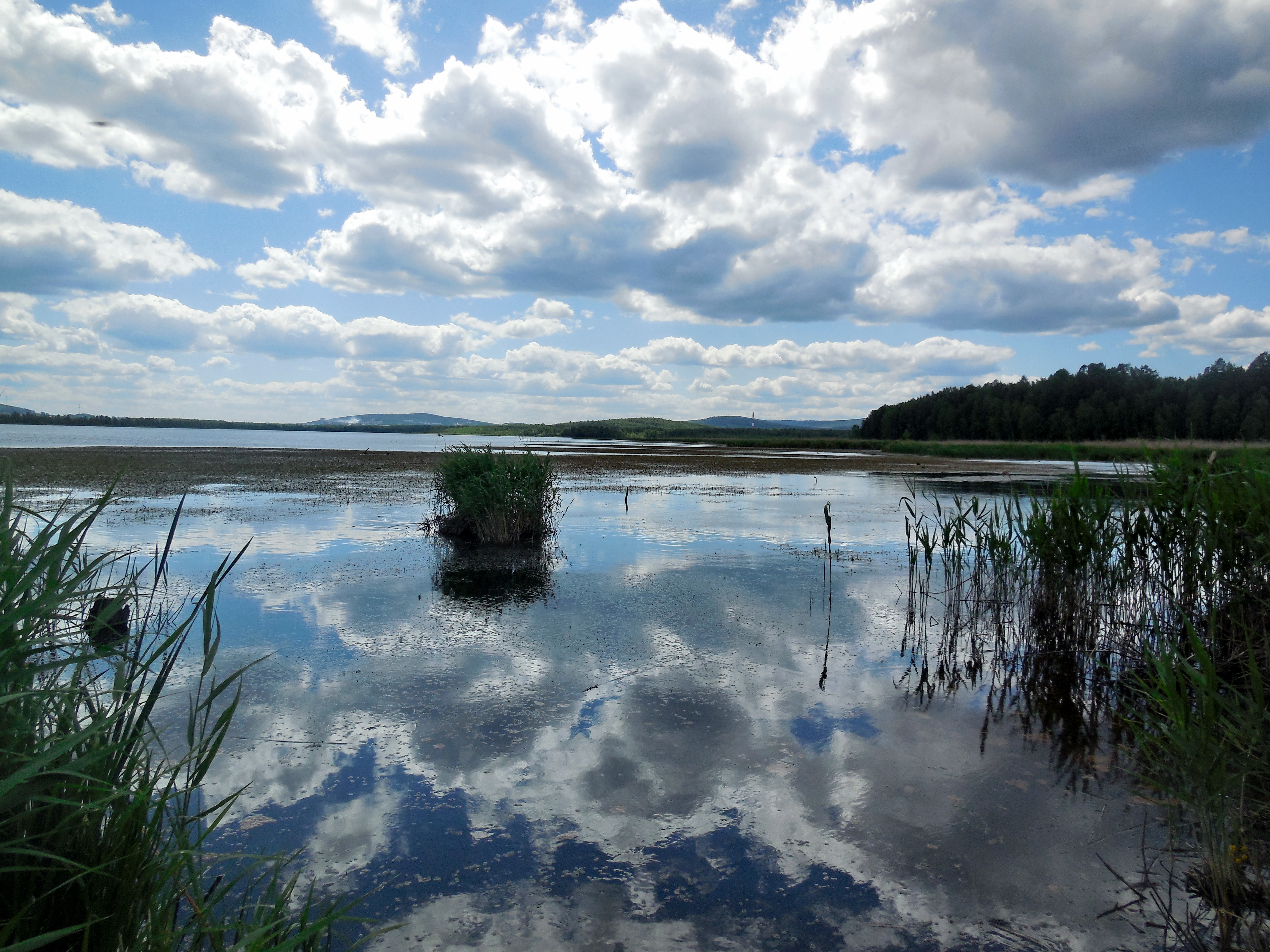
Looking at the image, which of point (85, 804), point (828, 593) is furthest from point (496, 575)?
point (85, 804)

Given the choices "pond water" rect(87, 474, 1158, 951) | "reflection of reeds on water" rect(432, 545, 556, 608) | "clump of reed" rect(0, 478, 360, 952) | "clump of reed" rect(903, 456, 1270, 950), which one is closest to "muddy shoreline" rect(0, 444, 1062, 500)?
"reflection of reeds on water" rect(432, 545, 556, 608)

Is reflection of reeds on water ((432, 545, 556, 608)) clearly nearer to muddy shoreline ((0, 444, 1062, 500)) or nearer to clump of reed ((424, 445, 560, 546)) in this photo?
clump of reed ((424, 445, 560, 546))

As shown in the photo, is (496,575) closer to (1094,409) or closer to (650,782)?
(650,782)

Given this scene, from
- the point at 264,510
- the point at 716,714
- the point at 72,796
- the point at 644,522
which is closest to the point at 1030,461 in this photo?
the point at 644,522

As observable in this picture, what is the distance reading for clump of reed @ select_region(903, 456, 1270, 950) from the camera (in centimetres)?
333

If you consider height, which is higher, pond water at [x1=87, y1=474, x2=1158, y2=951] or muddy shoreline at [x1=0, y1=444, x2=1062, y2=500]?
muddy shoreline at [x1=0, y1=444, x2=1062, y2=500]

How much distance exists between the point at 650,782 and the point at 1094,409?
3374 inches

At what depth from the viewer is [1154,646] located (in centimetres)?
666

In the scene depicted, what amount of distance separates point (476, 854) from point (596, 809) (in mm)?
735

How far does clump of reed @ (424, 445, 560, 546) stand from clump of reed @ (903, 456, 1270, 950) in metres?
7.05

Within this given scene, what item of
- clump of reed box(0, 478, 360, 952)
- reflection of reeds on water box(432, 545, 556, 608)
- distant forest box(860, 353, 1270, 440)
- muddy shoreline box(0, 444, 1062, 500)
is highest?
distant forest box(860, 353, 1270, 440)

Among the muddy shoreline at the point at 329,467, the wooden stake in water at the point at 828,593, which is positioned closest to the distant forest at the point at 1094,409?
the muddy shoreline at the point at 329,467

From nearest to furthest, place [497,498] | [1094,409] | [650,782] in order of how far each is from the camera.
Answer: [650,782] < [497,498] < [1094,409]

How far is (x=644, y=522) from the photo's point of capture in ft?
53.5
